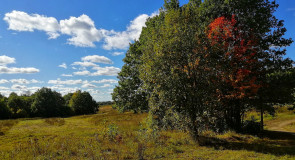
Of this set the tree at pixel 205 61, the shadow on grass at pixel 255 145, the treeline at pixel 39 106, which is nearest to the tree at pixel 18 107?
the treeline at pixel 39 106

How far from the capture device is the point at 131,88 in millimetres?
28375

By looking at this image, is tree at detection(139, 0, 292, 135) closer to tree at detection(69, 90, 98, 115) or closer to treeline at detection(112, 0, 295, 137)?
treeline at detection(112, 0, 295, 137)

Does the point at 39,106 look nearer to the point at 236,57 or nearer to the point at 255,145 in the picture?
the point at 236,57

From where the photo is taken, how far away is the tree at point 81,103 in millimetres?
89250

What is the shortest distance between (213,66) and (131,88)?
17.5 m

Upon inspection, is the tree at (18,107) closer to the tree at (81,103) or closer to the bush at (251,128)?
the tree at (81,103)

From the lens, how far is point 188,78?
513 inches

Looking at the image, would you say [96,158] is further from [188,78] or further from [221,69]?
[221,69]

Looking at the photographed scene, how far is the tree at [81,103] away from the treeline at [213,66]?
82.3 m

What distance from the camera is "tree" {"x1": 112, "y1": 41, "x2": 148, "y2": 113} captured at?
2755 centimetres

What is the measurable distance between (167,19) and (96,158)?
11857 mm

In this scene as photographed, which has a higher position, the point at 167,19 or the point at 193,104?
the point at 167,19

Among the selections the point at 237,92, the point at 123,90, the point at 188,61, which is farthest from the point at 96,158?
the point at 123,90

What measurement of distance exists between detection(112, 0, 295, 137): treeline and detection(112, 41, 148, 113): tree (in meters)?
10.7
